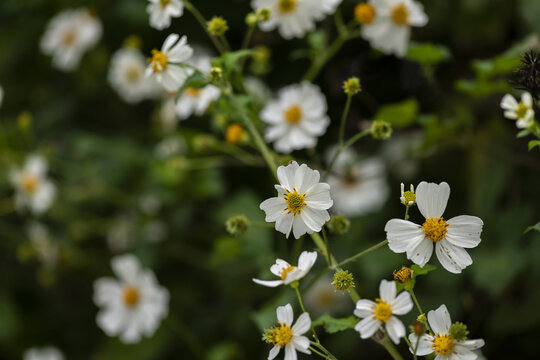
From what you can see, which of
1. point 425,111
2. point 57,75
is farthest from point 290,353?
point 57,75

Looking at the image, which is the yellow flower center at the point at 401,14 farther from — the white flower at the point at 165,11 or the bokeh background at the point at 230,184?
the white flower at the point at 165,11

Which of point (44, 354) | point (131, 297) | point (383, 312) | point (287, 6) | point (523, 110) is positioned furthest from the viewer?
point (44, 354)

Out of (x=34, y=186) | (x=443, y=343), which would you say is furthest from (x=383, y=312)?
(x=34, y=186)

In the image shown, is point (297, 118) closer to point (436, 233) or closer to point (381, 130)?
point (381, 130)

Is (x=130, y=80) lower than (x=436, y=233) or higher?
lower

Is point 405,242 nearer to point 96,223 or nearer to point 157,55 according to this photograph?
point 157,55

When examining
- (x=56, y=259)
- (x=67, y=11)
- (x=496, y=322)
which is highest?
(x=67, y=11)

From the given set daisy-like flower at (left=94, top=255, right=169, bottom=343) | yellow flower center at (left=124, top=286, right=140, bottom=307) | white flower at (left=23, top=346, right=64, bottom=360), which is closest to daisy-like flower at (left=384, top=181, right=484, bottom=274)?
daisy-like flower at (left=94, top=255, right=169, bottom=343)
